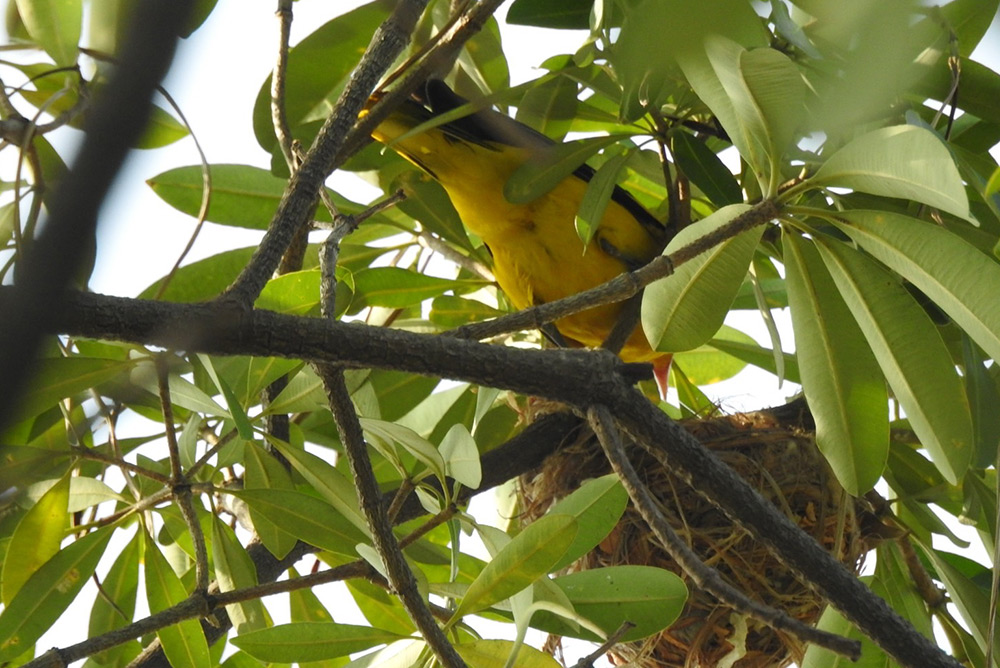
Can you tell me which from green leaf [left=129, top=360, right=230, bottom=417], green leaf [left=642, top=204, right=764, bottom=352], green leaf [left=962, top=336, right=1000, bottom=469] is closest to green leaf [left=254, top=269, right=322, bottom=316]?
green leaf [left=129, top=360, right=230, bottom=417]

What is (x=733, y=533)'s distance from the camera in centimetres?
211

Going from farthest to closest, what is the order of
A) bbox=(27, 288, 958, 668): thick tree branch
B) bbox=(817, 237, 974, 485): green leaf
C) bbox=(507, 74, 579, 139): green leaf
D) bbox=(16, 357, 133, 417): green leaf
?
bbox=(507, 74, 579, 139): green leaf, bbox=(16, 357, 133, 417): green leaf, bbox=(817, 237, 974, 485): green leaf, bbox=(27, 288, 958, 668): thick tree branch

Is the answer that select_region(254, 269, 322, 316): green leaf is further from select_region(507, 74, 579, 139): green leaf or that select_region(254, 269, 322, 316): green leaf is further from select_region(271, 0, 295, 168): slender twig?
select_region(507, 74, 579, 139): green leaf

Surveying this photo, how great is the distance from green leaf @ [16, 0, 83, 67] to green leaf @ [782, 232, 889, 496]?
1.30m

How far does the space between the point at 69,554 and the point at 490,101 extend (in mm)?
1031

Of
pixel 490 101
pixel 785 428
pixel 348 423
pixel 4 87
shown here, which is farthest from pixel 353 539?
pixel 785 428

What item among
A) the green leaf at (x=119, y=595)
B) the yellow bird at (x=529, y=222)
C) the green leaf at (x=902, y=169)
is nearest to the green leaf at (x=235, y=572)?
the green leaf at (x=119, y=595)

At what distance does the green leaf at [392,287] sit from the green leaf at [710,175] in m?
0.62

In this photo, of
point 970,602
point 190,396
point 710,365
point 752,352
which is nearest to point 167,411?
point 190,396

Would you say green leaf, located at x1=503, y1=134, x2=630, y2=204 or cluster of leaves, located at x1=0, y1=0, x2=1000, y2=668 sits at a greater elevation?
green leaf, located at x1=503, y1=134, x2=630, y2=204

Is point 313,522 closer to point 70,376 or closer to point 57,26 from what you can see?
point 70,376

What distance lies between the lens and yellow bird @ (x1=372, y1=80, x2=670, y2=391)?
2246 mm

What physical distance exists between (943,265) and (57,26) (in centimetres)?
151

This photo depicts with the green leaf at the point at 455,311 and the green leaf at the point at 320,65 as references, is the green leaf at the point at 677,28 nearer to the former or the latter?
the green leaf at the point at 320,65
